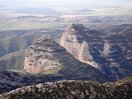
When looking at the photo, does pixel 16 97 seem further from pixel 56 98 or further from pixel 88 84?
pixel 88 84

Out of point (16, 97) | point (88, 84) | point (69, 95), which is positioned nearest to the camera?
point (16, 97)

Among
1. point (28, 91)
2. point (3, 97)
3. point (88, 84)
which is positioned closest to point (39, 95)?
point (28, 91)

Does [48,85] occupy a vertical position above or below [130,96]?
above

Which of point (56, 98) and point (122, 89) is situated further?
point (122, 89)

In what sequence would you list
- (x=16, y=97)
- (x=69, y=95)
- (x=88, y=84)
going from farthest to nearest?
(x=88, y=84)
(x=69, y=95)
(x=16, y=97)

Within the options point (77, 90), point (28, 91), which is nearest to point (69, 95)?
point (77, 90)

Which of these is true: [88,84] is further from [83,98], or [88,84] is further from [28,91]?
[28,91]
